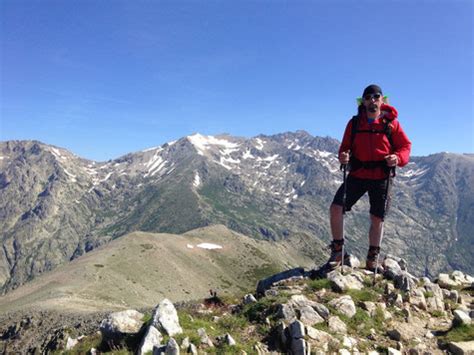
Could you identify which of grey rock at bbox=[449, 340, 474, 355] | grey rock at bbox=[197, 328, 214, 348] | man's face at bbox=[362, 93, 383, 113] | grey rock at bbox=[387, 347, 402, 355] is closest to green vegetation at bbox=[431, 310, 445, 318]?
grey rock at bbox=[449, 340, 474, 355]

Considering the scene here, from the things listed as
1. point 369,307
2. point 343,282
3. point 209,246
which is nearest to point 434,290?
point 343,282

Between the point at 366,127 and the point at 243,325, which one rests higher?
the point at 366,127

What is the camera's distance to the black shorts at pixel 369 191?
14234 millimetres

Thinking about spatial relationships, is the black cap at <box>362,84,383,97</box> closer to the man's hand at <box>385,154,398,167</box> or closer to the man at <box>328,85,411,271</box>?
the man at <box>328,85,411,271</box>

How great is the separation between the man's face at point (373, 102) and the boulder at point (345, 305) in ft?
21.4

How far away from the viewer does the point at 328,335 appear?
9648 millimetres

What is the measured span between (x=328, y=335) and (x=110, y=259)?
12741 cm

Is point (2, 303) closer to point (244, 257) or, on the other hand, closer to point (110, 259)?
point (110, 259)

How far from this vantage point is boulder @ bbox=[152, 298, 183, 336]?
929 cm

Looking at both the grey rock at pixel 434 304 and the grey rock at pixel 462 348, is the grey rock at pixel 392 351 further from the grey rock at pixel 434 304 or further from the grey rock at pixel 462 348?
the grey rock at pixel 434 304

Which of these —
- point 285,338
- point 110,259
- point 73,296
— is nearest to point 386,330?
point 285,338

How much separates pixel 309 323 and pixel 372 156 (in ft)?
21.4

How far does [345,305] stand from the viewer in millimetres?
11195

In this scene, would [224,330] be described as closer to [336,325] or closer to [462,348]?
[336,325]
